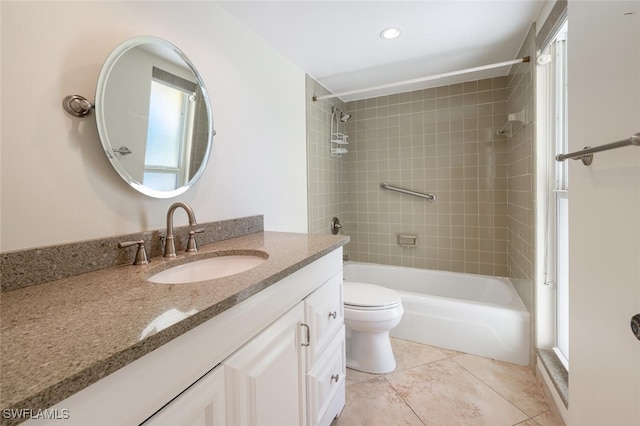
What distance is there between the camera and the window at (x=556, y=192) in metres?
1.50

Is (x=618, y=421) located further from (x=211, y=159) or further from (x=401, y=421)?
(x=211, y=159)

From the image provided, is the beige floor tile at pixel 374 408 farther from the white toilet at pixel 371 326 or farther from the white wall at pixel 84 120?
the white wall at pixel 84 120

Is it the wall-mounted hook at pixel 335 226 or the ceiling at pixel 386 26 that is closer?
the ceiling at pixel 386 26

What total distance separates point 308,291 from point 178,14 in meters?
1.32

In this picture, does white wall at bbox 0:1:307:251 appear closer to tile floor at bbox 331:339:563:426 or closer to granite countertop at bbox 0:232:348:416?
granite countertop at bbox 0:232:348:416

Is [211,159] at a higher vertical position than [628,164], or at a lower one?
higher

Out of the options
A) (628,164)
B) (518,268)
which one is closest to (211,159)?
(628,164)

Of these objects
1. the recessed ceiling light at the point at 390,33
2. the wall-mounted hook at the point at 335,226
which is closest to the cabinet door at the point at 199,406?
the recessed ceiling light at the point at 390,33

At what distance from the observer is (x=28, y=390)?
0.35 metres

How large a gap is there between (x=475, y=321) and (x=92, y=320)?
211 centimetres

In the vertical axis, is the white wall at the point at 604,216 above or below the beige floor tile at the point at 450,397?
above

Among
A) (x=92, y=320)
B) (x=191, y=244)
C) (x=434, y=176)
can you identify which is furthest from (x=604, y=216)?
(x=434, y=176)

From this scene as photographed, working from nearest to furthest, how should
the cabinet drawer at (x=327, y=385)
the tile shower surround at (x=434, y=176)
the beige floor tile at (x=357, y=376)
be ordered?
the cabinet drawer at (x=327, y=385)
the beige floor tile at (x=357, y=376)
the tile shower surround at (x=434, y=176)

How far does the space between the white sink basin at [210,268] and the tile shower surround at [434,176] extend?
81.3 inches
